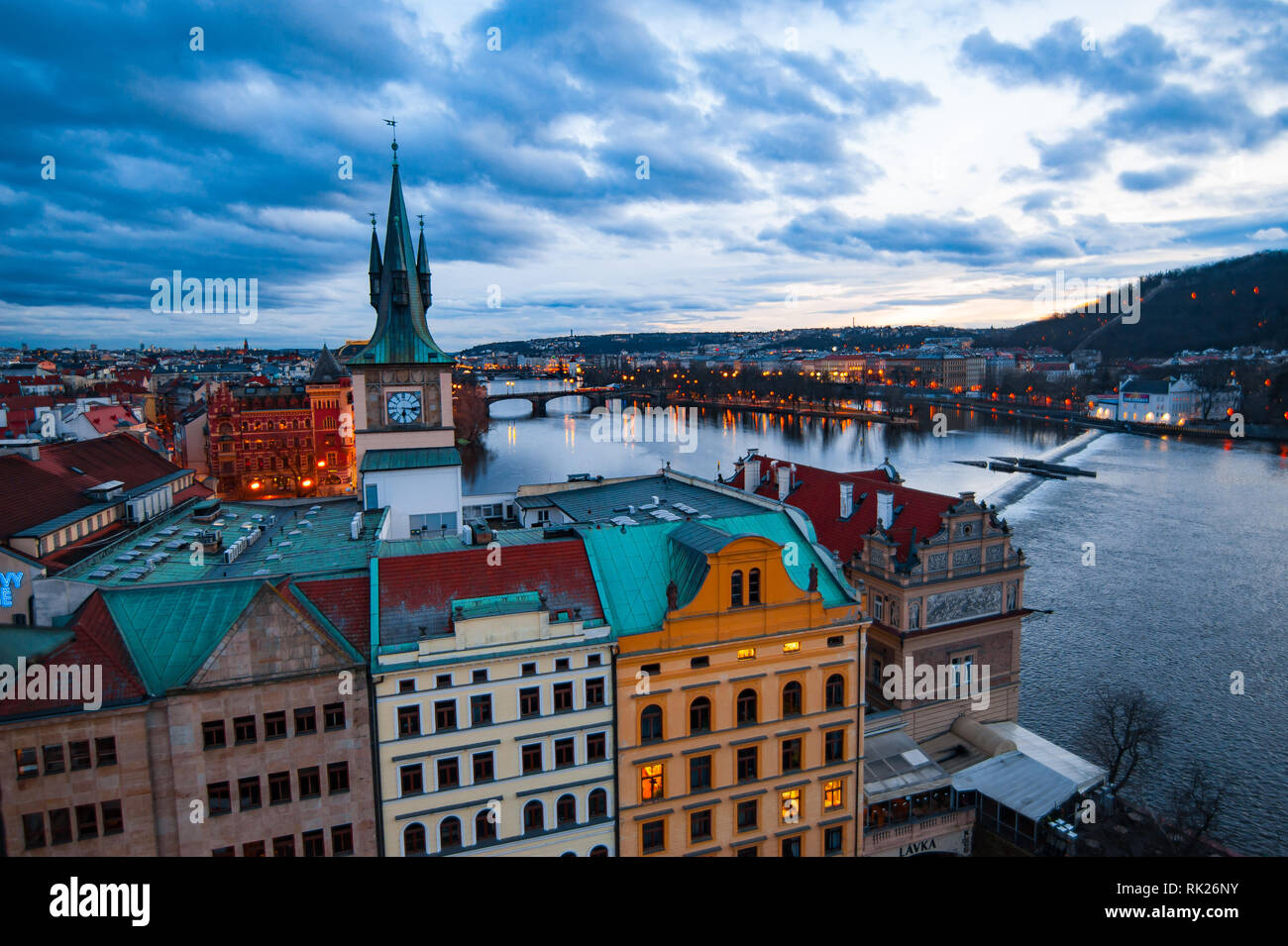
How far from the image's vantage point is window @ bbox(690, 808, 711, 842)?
15.9 m

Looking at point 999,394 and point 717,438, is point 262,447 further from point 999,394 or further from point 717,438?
point 999,394

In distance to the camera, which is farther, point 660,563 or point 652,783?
point 660,563

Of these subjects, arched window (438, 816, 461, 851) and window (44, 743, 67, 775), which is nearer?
window (44, 743, 67, 775)

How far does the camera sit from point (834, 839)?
17.0m

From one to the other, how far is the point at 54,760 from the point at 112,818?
130 centimetres

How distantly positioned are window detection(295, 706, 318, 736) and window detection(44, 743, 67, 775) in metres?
3.27

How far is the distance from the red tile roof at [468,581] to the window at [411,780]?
2.20 meters

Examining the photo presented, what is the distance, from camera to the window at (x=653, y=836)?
15477 millimetres

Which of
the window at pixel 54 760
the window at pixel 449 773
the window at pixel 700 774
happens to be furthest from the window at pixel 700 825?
the window at pixel 54 760

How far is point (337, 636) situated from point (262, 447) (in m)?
53.8

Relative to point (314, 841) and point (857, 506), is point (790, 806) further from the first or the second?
point (857, 506)

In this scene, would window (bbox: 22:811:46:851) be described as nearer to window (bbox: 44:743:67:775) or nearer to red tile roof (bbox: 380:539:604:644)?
window (bbox: 44:743:67:775)

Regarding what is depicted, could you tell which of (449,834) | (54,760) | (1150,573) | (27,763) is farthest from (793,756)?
(1150,573)

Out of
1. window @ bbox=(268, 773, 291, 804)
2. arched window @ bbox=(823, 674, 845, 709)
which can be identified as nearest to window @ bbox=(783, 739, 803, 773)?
arched window @ bbox=(823, 674, 845, 709)
